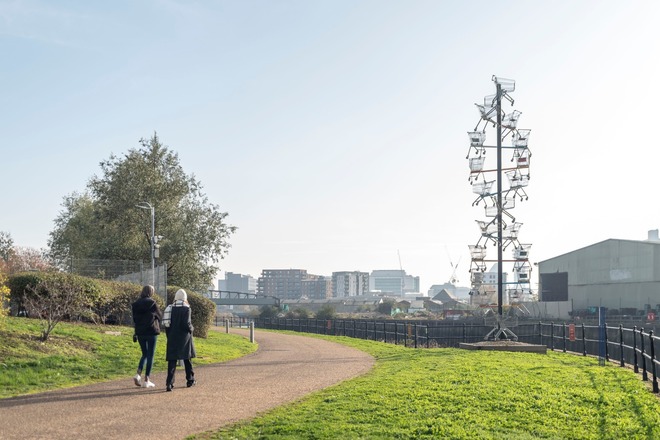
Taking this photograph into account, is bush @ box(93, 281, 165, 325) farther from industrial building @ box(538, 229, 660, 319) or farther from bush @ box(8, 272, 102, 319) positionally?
industrial building @ box(538, 229, 660, 319)

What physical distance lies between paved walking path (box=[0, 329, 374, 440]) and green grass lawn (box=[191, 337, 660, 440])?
2.08 feet

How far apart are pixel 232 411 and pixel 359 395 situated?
2.26m

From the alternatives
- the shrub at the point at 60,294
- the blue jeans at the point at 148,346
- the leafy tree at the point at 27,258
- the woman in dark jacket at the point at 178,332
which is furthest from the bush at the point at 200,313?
the leafy tree at the point at 27,258

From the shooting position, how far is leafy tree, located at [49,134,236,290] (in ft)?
145

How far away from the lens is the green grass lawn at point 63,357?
13.6m

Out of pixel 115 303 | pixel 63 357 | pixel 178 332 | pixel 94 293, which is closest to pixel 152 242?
pixel 115 303

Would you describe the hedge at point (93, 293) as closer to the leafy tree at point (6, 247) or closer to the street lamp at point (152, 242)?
the street lamp at point (152, 242)

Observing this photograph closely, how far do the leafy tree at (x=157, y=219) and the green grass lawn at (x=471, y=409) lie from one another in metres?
30.7

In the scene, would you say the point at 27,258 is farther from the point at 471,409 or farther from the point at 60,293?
the point at 471,409

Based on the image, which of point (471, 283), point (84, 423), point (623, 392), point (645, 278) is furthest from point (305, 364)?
point (645, 278)

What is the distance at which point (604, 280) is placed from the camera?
7369 centimetres

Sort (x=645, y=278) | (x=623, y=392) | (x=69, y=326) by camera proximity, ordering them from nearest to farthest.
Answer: (x=623, y=392), (x=69, y=326), (x=645, y=278)

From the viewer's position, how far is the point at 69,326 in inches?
837

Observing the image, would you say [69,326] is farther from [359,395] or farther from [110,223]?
[110,223]
